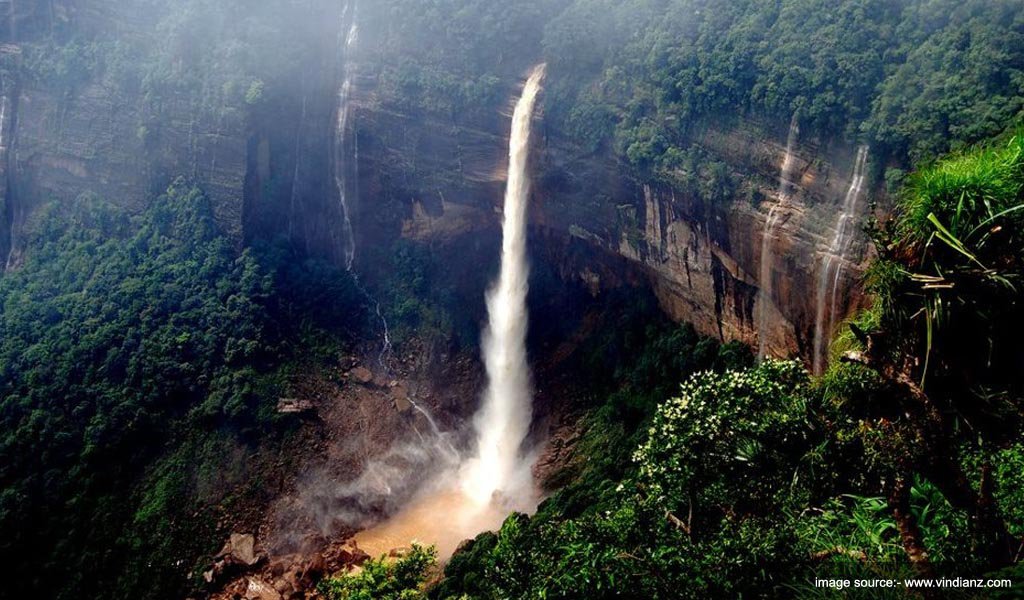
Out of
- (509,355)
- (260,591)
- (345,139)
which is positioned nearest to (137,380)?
(260,591)

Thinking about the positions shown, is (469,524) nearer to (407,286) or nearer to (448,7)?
(407,286)

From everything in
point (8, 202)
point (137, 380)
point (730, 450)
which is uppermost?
point (730, 450)

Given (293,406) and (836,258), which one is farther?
(293,406)

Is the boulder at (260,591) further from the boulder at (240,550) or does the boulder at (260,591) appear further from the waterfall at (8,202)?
the waterfall at (8,202)

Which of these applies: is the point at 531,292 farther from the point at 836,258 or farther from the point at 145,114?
the point at 145,114

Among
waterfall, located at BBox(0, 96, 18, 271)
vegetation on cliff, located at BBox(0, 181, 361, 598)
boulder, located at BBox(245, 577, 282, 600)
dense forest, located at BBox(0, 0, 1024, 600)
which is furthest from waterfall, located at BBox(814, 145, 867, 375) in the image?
waterfall, located at BBox(0, 96, 18, 271)

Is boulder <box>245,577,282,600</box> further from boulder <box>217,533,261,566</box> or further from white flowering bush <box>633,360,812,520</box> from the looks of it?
white flowering bush <box>633,360,812,520</box>

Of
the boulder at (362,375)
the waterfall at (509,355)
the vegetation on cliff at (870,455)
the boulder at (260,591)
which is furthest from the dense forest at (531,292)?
the boulder at (260,591)
